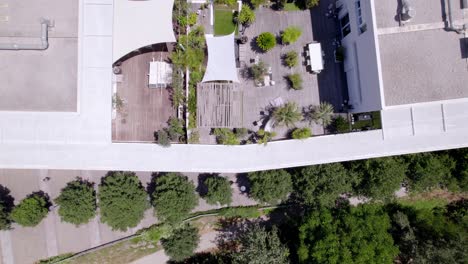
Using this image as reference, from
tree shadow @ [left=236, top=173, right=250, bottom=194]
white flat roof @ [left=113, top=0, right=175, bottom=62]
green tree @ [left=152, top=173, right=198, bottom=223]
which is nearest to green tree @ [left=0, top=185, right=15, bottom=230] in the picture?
green tree @ [left=152, top=173, right=198, bottom=223]

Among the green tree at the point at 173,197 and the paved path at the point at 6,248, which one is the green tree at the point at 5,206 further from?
the green tree at the point at 173,197

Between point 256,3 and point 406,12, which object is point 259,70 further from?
point 406,12

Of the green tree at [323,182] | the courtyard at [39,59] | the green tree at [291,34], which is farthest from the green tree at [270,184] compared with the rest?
the courtyard at [39,59]

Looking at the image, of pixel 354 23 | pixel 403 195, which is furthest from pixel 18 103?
pixel 403 195

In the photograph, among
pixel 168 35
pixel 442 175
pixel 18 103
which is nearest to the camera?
pixel 18 103

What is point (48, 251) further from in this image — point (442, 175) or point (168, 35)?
point (442, 175)

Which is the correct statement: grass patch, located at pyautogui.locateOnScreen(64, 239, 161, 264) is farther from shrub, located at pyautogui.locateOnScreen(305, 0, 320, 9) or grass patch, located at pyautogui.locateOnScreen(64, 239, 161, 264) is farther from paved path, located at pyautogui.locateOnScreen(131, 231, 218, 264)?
shrub, located at pyautogui.locateOnScreen(305, 0, 320, 9)
